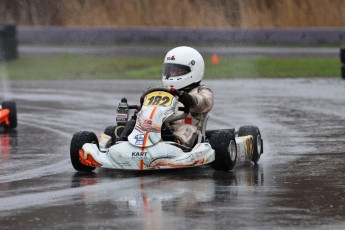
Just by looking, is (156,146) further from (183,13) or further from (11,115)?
(183,13)

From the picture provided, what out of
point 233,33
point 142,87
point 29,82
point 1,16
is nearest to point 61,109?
point 142,87

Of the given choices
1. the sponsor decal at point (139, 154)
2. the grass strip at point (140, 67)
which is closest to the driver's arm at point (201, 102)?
the sponsor decal at point (139, 154)

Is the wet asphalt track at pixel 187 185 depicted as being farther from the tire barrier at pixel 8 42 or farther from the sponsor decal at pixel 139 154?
the tire barrier at pixel 8 42

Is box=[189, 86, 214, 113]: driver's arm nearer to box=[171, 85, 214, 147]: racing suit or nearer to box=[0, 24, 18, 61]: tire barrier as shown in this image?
box=[171, 85, 214, 147]: racing suit

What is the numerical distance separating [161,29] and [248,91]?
42.1 feet

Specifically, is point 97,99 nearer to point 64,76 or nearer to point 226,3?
point 64,76

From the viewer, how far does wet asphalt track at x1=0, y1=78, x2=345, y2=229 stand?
844cm

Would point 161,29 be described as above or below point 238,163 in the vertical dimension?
above

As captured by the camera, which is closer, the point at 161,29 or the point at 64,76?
the point at 64,76

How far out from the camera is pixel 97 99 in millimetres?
22188

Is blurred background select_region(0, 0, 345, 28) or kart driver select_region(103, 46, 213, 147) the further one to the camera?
blurred background select_region(0, 0, 345, 28)

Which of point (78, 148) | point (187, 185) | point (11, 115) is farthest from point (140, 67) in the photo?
point (187, 185)

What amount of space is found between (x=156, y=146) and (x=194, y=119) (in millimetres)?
984

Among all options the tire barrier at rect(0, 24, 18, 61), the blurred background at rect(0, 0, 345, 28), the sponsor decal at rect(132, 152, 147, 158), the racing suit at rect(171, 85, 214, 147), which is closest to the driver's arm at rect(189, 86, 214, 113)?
the racing suit at rect(171, 85, 214, 147)
